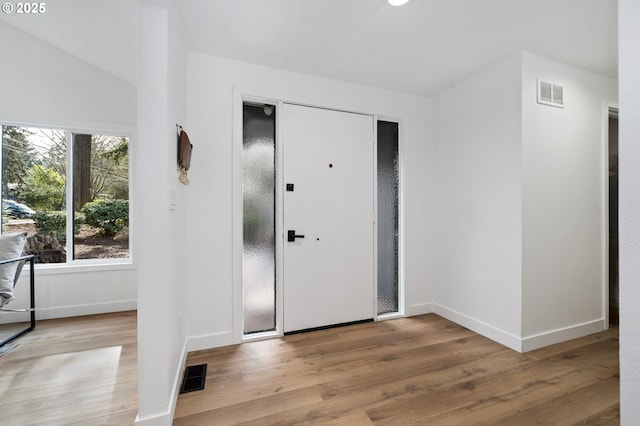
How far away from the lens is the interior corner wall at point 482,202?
7.78ft

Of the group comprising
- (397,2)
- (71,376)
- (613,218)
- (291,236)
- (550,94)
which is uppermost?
(397,2)

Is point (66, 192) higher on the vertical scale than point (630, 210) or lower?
higher

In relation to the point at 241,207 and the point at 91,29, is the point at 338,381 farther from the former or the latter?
the point at 91,29

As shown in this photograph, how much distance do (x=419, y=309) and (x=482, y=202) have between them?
1.39 m

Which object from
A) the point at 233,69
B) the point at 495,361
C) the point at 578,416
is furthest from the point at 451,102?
the point at 578,416

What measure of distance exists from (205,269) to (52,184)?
240 cm

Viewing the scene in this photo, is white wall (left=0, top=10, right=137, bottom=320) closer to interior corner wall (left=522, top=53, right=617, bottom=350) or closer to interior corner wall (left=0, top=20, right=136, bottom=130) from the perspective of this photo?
interior corner wall (left=0, top=20, right=136, bottom=130)

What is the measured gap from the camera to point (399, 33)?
6.92ft

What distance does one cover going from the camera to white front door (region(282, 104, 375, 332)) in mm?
2639

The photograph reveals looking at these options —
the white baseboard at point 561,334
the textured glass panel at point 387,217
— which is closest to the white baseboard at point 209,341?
the textured glass panel at point 387,217

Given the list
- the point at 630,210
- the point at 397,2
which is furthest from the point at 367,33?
the point at 630,210

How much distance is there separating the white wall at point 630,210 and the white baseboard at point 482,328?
154 centimetres

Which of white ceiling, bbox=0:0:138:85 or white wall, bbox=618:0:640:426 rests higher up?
white ceiling, bbox=0:0:138:85

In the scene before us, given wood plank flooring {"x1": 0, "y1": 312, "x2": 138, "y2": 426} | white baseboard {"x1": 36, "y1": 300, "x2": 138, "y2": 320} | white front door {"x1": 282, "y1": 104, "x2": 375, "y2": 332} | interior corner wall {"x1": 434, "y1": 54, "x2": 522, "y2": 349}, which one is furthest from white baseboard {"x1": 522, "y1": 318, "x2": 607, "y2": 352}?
white baseboard {"x1": 36, "y1": 300, "x2": 138, "y2": 320}
